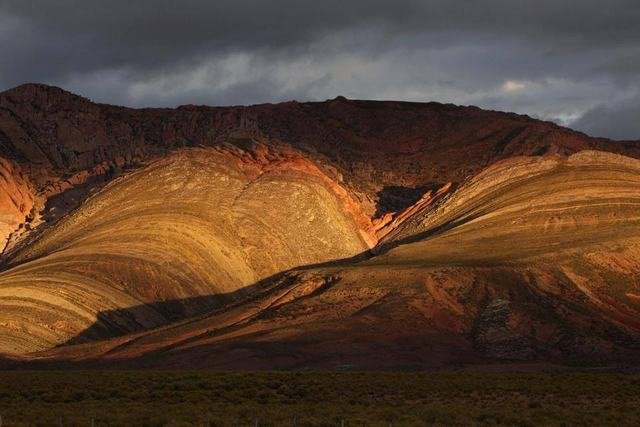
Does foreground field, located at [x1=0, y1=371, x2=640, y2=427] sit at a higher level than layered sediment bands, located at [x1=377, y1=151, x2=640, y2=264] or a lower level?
lower

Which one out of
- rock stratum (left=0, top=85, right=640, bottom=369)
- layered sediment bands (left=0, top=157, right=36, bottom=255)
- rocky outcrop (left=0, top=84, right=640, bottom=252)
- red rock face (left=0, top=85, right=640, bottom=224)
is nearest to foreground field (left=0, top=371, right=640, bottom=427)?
rock stratum (left=0, top=85, right=640, bottom=369)

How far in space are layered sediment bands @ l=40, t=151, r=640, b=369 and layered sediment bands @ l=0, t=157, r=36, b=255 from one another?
4493 cm

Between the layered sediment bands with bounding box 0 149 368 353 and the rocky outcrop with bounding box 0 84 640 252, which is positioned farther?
the rocky outcrop with bounding box 0 84 640 252

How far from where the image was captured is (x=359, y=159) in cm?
15725

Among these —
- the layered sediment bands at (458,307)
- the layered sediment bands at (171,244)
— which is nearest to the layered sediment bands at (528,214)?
the layered sediment bands at (458,307)

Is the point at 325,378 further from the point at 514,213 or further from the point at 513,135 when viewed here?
the point at 513,135

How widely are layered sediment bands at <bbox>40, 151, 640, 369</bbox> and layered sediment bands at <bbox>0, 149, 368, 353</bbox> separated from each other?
8228mm

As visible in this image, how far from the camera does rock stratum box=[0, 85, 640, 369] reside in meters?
86.2

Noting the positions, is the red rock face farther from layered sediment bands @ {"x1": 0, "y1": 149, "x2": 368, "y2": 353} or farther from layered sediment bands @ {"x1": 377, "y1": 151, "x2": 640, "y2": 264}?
layered sediment bands @ {"x1": 377, "y1": 151, "x2": 640, "y2": 264}

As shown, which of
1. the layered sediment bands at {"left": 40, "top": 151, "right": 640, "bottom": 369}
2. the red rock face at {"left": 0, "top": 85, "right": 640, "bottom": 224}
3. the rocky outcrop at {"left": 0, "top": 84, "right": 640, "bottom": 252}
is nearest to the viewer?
the layered sediment bands at {"left": 40, "top": 151, "right": 640, "bottom": 369}

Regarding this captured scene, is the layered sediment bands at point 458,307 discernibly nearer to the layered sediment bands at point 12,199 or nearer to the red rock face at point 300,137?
the red rock face at point 300,137

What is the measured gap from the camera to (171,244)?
114 meters

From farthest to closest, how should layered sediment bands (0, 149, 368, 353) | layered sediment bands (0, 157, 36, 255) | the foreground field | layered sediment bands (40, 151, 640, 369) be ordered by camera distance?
layered sediment bands (0, 157, 36, 255), layered sediment bands (0, 149, 368, 353), layered sediment bands (40, 151, 640, 369), the foreground field

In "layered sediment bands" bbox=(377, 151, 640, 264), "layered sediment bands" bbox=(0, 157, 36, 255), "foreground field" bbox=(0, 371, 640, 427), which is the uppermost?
"layered sediment bands" bbox=(0, 157, 36, 255)
